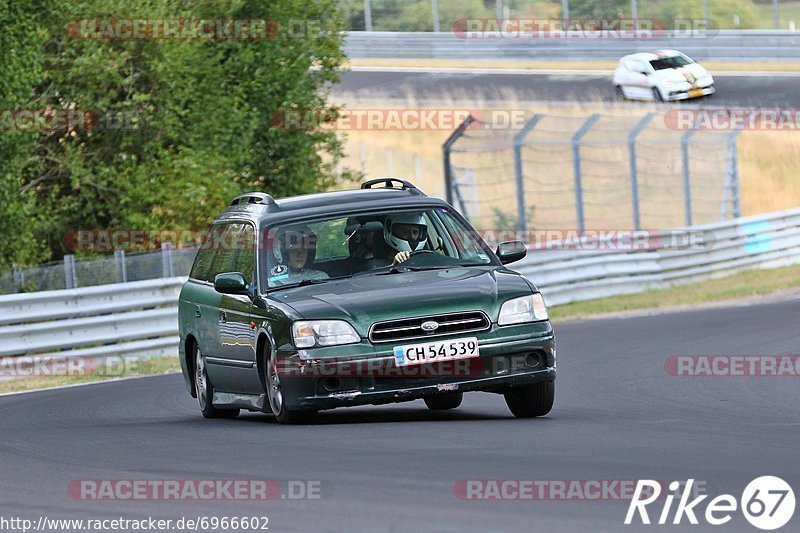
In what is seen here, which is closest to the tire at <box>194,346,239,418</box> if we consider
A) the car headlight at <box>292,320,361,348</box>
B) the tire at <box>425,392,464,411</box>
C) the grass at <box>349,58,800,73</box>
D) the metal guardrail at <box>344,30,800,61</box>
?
the tire at <box>425,392,464,411</box>

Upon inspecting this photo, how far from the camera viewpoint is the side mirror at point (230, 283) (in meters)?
11.3

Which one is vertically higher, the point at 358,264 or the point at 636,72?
the point at 358,264

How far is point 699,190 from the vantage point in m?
40.0

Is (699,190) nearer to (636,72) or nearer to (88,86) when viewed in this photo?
(636,72)

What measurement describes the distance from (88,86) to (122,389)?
11.6 metres

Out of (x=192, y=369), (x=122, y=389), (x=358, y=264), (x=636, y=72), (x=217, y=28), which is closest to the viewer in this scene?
(x=358, y=264)

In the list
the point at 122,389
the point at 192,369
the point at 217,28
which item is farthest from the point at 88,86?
the point at 192,369

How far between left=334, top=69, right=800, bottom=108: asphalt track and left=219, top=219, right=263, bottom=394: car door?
33294mm

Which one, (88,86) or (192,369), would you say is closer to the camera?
(192,369)

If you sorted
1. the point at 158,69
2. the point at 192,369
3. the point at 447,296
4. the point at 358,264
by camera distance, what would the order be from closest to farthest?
1. the point at 447,296
2. the point at 358,264
3. the point at 192,369
4. the point at 158,69

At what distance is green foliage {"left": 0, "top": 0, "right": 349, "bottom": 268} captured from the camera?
86.8 ft

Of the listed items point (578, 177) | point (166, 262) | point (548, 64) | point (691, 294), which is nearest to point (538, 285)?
point (691, 294)

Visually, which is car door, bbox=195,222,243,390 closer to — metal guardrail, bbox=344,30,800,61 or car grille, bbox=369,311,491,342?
car grille, bbox=369,311,491,342

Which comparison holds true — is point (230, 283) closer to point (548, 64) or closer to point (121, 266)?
point (121, 266)
